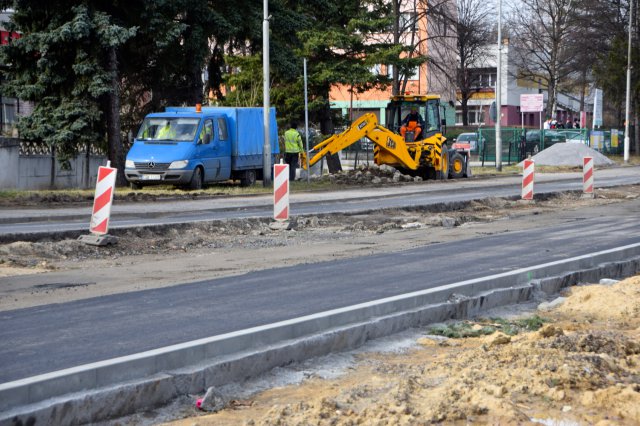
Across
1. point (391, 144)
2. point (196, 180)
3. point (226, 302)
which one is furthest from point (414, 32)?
point (226, 302)

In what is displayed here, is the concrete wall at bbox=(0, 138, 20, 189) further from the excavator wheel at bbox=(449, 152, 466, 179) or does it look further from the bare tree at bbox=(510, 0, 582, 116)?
the bare tree at bbox=(510, 0, 582, 116)

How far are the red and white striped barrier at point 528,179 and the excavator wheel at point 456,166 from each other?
1210 cm

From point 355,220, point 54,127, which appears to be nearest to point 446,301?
point 355,220

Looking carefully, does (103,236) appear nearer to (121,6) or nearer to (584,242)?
(584,242)

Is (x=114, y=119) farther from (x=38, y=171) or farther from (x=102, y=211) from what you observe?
(x=102, y=211)

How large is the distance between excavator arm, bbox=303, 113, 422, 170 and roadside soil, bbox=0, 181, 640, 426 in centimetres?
1812

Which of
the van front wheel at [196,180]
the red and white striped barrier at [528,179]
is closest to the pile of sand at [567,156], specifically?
the red and white striped barrier at [528,179]

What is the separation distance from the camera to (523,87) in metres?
98.4

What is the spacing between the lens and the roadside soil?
6.04m

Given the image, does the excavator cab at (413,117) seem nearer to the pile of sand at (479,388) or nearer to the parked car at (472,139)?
the parked car at (472,139)

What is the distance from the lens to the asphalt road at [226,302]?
7562 millimetres

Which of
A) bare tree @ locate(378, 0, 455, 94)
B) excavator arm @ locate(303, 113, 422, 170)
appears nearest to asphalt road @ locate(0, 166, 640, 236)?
excavator arm @ locate(303, 113, 422, 170)

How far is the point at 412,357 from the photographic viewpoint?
8055 mm

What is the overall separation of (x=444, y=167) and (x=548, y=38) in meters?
49.7
